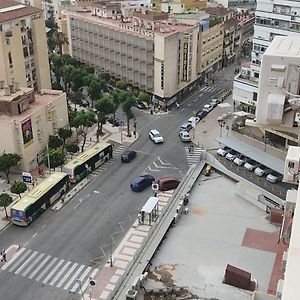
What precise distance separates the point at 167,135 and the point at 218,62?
3785 centimetres

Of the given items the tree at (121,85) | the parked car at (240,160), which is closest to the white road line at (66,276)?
the parked car at (240,160)

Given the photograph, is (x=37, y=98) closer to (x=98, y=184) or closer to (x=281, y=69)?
(x=98, y=184)

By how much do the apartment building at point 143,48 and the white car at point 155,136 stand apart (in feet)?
41.6

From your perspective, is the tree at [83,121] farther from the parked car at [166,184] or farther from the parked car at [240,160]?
the parked car at [240,160]

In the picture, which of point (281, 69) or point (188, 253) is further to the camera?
point (188, 253)

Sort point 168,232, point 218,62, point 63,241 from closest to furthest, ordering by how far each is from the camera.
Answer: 1. point 168,232
2. point 63,241
3. point 218,62

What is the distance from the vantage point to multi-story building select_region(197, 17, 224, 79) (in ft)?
315

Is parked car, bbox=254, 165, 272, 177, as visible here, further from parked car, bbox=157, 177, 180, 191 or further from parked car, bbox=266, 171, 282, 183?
parked car, bbox=157, 177, 180, 191

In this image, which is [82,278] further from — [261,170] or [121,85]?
[121,85]

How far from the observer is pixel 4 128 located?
62125 millimetres

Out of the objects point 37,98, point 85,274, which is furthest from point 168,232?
point 37,98

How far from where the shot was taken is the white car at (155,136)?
73.6 meters

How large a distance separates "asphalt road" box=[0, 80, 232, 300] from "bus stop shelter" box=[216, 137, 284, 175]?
9422 millimetres

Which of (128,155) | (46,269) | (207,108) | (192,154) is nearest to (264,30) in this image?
(207,108)
